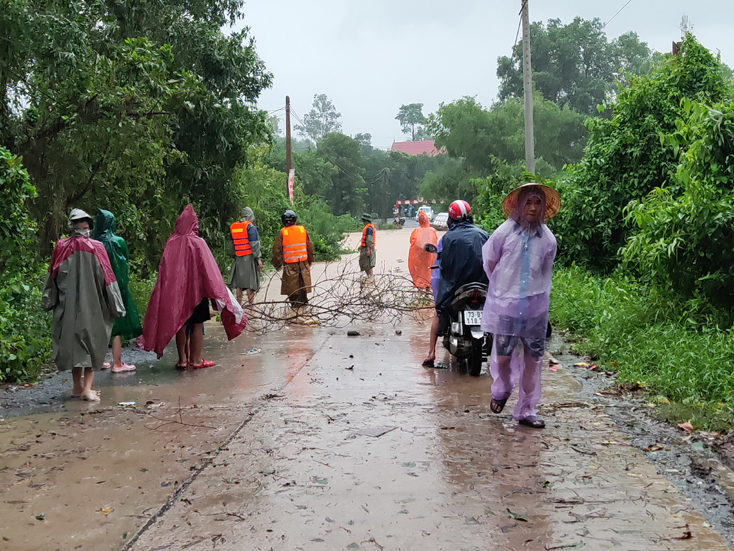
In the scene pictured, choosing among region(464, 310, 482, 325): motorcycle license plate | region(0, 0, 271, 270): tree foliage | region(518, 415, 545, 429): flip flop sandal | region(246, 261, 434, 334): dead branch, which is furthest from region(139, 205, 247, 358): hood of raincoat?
region(518, 415, 545, 429): flip flop sandal

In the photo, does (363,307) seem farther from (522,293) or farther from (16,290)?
(522,293)

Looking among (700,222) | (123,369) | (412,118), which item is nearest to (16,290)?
(123,369)

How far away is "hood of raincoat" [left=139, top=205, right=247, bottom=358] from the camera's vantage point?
27.3 feet

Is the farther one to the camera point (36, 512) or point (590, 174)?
point (590, 174)

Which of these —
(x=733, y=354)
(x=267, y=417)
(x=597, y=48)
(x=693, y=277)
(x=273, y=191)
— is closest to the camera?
(x=267, y=417)

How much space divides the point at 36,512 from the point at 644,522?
3356 mm

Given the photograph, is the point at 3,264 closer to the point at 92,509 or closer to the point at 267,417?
the point at 267,417

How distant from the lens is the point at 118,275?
8.31 metres

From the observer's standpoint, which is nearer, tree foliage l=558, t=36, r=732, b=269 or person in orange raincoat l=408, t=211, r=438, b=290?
tree foliage l=558, t=36, r=732, b=269

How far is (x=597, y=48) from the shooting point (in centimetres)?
6272

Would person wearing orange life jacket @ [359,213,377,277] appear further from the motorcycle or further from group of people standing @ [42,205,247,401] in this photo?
the motorcycle

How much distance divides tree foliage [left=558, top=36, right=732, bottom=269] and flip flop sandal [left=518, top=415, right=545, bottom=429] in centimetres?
829

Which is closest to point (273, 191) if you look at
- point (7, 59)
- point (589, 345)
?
point (7, 59)

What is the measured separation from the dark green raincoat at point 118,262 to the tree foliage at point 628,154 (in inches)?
343
